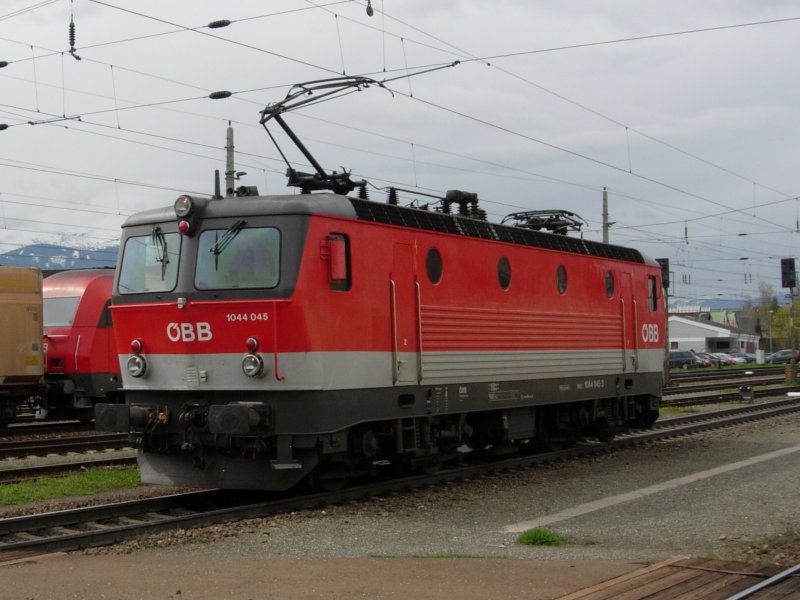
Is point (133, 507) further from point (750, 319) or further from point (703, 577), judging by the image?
point (750, 319)

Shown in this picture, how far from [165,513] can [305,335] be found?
7.99ft

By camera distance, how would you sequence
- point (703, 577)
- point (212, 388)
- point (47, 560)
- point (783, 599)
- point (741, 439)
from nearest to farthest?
point (783, 599) → point (703, 577) → point (47, 560) → point (212, 388) → point (741, 439)

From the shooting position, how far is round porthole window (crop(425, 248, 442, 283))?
1248cm

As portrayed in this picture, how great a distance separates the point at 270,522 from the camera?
10.1m

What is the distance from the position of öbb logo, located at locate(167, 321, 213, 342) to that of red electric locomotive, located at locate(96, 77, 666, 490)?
2 centimetres

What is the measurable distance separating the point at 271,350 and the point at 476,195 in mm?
5147

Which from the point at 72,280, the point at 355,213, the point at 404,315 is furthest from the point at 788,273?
the point at 355,213

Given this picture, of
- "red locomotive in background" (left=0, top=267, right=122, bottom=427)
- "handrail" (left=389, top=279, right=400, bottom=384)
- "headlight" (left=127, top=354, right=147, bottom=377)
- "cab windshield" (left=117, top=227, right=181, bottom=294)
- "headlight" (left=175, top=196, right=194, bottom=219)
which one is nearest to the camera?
"headlight" (left=175, top=196, right=194, bottom=219)

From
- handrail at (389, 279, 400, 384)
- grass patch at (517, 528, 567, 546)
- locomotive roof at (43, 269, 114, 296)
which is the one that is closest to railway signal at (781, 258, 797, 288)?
locomotive roof at (43, 269, 114, 296)

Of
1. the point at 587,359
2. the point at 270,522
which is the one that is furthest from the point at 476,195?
the point at 270,522

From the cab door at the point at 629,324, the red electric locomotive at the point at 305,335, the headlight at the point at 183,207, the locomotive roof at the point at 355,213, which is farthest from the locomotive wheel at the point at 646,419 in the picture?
the headlight at the point at 183,207

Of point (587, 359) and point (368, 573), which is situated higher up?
point (587, 359)

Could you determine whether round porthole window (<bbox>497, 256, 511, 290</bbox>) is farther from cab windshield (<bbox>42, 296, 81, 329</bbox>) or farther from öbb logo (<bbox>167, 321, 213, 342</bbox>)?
cab windshield (<bbox>42, 296, 81, 329</bbox>)

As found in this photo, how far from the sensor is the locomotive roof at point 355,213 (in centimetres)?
1088
